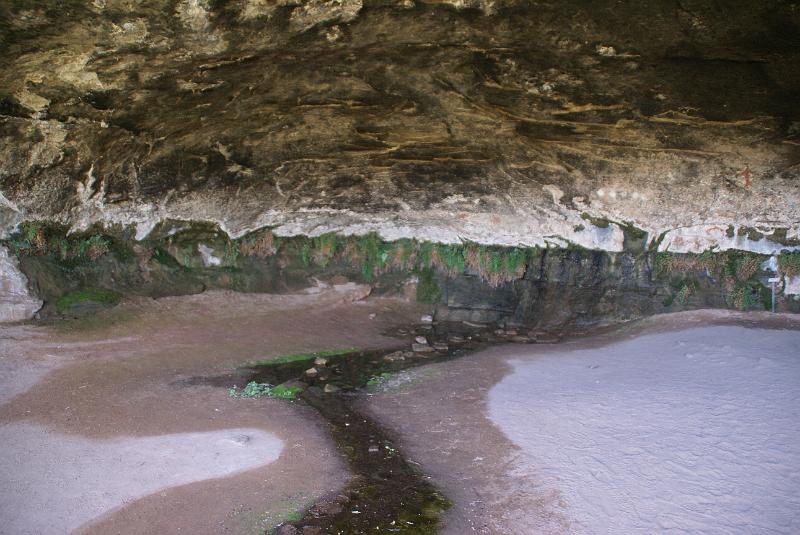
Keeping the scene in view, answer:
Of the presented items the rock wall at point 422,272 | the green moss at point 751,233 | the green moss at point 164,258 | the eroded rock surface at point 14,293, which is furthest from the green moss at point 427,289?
the eroded rock surface at point 14,293

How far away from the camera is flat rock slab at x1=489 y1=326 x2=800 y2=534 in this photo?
5176 mm

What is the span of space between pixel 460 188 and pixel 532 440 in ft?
23.4

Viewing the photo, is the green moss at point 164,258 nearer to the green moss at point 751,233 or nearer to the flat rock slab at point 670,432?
the flat rock slab at point 670,432

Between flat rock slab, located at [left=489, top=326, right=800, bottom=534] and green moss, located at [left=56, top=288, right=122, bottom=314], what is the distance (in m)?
8.01

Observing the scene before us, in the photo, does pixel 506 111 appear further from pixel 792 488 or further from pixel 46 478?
pixel 46 478

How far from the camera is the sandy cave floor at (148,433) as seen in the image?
530 centimetres

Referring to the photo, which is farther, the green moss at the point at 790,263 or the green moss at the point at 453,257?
the green moss at the point at 453,257

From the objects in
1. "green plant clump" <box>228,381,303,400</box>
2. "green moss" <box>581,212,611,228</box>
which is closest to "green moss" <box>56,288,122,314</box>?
"green plant clump" <box>228,381,303,400</box>

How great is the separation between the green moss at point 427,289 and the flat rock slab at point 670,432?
5103 mm

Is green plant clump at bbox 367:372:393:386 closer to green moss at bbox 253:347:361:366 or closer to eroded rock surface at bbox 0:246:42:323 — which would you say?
green moss at bbox 253:347:361:366

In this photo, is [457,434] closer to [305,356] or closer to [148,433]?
[148,433]

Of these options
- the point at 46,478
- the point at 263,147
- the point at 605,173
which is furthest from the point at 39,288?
the point at 605,173

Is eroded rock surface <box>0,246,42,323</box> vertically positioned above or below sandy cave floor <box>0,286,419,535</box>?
above

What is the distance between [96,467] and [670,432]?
6.28 m
